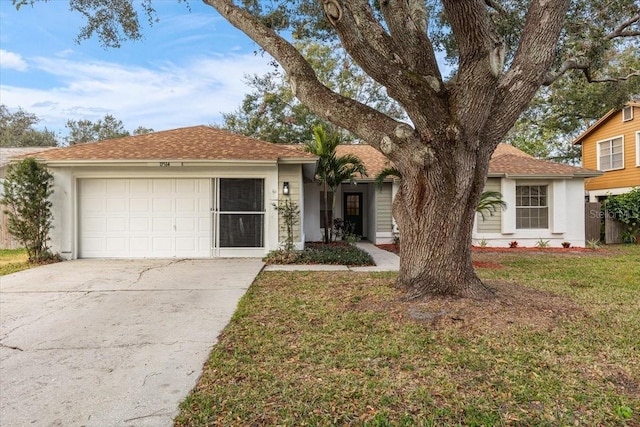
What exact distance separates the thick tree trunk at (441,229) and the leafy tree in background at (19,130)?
123 feet

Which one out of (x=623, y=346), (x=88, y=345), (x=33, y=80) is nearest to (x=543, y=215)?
(x=623, y=346)

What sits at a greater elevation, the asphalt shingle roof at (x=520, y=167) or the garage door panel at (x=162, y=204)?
the asphalt shingle roof at (x=520, y=167)

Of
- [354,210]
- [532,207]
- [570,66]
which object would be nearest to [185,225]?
[354,210]

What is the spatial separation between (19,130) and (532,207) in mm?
39024

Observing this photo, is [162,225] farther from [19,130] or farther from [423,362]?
[19,130]

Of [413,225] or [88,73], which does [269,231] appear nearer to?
[413,225]

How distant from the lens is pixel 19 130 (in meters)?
32.0

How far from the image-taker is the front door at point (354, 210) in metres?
15.7

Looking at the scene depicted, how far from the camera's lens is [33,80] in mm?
15695

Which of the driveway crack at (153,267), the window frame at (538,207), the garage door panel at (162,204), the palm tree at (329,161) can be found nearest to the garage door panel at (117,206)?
the garage door panel at (162,204)

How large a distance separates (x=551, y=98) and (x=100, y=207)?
2401cm

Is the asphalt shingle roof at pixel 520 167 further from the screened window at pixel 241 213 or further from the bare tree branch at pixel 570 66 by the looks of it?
the bare tree branch at pixel 570 66

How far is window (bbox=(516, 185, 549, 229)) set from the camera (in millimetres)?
13016

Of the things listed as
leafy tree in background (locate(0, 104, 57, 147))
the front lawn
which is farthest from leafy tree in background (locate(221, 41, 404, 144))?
leafy tree in background (locate(0, 104, 57, 147))
